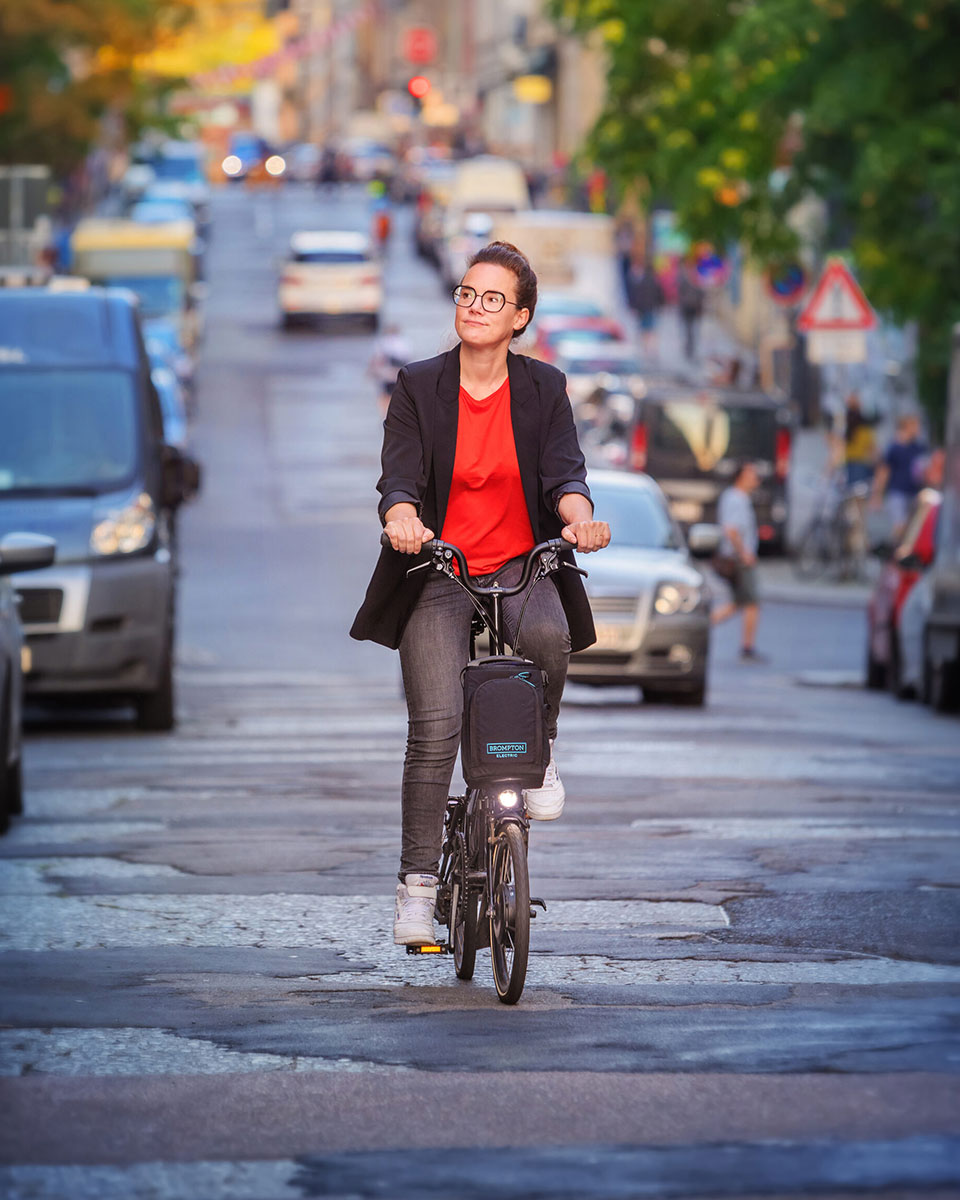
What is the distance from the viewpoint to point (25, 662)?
14359 millimetres

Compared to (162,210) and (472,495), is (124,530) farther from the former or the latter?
(162,210)

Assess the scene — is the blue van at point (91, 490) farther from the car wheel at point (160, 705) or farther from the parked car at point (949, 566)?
the parked car at point (949, 566)

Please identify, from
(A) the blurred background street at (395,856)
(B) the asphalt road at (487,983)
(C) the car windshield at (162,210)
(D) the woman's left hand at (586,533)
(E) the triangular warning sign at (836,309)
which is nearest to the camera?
(B) the asphalt road at (487,983)

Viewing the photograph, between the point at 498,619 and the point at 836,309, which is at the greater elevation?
the point at 836,309

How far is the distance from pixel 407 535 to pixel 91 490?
886cm

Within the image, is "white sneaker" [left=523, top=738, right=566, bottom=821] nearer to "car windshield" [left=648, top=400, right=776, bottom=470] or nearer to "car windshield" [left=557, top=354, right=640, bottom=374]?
"car windshield" [left=648, top=400, right=776, bottom=470]

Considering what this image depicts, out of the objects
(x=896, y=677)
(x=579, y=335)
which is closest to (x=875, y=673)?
(x=896, y=677)

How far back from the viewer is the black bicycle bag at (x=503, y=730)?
636 cm

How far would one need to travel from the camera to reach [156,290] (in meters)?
47.1

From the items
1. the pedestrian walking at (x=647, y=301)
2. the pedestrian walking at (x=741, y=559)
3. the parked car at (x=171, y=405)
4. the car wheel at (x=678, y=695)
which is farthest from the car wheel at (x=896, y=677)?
the pedestrian walking at (x=647, y=301)

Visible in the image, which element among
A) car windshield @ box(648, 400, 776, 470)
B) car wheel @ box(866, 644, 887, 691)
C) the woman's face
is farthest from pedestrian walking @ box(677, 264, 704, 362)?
the woman's face

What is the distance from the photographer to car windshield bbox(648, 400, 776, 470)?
104 ft

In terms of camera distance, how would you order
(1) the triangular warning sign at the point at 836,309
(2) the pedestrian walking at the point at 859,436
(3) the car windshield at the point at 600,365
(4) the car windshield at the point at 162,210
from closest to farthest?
(1) the triangular warning sign at the point at 836,309 → (2) the pedestrian walking at the point at 859,436 → (3) the car windshield at the point at 600,365 → (4) the car windshield at the point at 162,210

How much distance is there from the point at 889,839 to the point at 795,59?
20.4 meters
